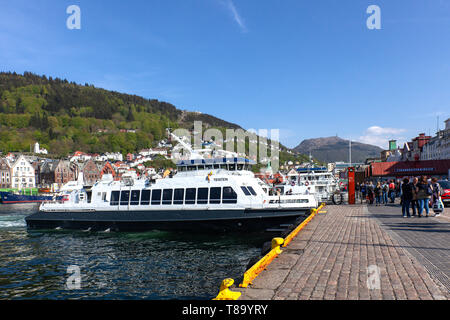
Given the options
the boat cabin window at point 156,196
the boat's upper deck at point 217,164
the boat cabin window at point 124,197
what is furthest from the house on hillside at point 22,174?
the boat's upper deck at point 217,164

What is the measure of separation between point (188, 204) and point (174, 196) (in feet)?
3.78

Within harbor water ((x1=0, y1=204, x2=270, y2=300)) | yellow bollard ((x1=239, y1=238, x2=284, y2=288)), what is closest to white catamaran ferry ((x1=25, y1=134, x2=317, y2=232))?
harbor water ((x1=0, y1=204, x2=270, y2=300))

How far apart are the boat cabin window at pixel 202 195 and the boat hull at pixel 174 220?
691 mm

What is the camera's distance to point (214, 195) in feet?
61.6

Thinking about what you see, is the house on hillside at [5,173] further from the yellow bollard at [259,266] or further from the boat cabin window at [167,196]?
the yellow bollard at [259,266]

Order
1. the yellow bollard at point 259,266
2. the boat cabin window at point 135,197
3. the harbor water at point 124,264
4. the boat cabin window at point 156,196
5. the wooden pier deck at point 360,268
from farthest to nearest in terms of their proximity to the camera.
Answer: the boat cabin window at point 135,197, the boat cabin window at point 156,196, the harbor water at point 124,264, the yellow bollard at point 259,266, the wooden pier deck at point 360,268

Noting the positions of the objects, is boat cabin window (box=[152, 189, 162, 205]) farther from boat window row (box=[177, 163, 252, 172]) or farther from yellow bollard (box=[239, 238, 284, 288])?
yellow bollard (box=[239, 238, 284, 288])

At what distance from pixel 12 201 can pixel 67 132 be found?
12822cm

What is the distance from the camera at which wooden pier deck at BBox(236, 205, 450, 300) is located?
197 inches

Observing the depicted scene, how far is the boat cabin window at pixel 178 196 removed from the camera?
19641 millimetres

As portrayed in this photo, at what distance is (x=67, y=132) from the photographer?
593ft

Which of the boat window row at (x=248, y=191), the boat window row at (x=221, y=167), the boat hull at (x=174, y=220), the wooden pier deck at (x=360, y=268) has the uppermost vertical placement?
the boat window row at (x=221, y=167)

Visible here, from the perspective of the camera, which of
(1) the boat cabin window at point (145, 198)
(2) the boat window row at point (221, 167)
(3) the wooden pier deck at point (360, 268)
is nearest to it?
(3) the wooden pier deck at point (360, 268)

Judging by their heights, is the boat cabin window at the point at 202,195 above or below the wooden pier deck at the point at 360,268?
above
